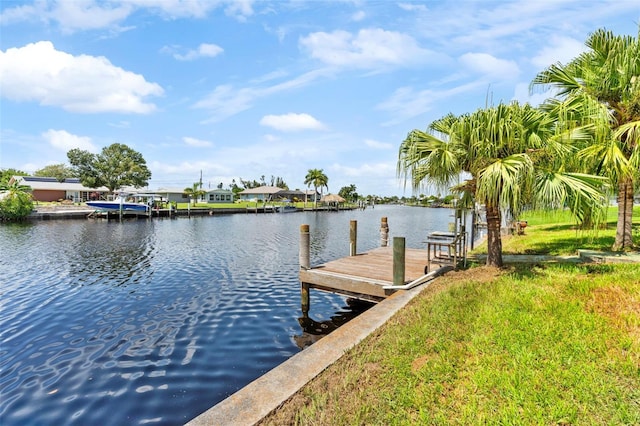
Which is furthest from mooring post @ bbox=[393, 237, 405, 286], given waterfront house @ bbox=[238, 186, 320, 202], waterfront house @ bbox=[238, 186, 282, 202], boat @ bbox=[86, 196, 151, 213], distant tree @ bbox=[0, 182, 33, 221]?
waterfront house @ bbox=[238, 186, 282, 202]

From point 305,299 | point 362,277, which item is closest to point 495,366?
point 362,277

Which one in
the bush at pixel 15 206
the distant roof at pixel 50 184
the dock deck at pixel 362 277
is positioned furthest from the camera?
the distant roof at pixel 50 184

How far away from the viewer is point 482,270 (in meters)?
8.87

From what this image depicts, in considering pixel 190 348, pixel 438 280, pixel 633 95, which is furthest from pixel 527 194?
pixel 190 348

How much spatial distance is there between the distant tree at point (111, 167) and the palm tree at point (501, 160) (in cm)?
7966

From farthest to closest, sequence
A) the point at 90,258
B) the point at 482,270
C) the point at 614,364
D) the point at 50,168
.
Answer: the point at 50,168, the point at 90,258, the point at 482,270, the point at 614,364

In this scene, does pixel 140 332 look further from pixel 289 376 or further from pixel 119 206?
pixel 119 206

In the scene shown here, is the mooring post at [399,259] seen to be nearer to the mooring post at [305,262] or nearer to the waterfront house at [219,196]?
the mooring post at [305,262]

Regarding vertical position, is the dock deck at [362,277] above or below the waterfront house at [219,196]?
below

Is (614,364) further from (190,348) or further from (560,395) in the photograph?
(190,348)

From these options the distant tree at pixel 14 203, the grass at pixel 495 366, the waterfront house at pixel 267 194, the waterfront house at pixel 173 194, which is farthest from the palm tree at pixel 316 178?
the grass at pixel 495 366

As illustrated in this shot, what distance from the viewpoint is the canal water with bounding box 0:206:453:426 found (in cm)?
542

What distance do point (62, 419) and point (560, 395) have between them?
672 cm

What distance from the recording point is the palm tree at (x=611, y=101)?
28.7ft
